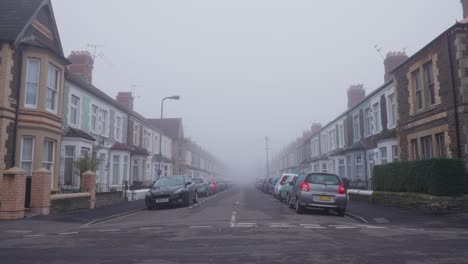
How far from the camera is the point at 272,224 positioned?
11.9 m

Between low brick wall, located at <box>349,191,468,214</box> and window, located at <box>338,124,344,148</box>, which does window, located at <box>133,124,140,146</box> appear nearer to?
window, located at <box>338,124,344,148</box>

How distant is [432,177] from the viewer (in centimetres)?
1483

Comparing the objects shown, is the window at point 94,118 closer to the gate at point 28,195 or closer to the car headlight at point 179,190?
the car headlight at point 179,190

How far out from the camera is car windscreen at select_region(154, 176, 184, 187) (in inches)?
780

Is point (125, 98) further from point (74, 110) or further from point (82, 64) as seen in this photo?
point (74, 110)

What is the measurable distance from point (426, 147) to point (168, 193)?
1198 centimetres

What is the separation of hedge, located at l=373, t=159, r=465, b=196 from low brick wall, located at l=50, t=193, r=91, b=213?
557 inches

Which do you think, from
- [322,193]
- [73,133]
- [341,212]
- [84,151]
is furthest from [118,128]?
[341,212]

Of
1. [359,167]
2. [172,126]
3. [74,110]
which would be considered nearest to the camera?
[74,110]

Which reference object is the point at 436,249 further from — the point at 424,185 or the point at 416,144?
the point at 416,144

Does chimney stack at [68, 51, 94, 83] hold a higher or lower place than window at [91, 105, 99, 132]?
higher

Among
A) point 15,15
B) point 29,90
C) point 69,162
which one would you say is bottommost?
point 69,162

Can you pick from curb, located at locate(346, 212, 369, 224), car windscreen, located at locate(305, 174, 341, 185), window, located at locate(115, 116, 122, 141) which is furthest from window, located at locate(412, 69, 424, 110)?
window, located at locate(115, 116, 122, 141)

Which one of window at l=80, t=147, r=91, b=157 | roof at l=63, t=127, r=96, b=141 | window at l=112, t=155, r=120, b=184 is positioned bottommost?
window at l=112, t=155, r=120, b=184
